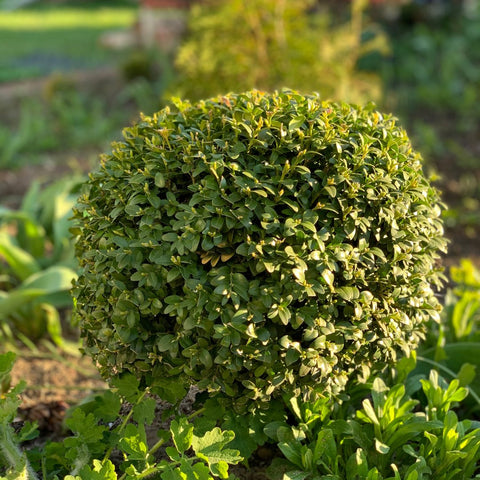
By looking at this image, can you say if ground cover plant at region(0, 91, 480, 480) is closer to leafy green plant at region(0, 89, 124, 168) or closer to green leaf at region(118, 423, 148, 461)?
green leaf at region(118, 423, 148, 461)

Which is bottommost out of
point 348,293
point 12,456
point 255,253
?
point 12,456

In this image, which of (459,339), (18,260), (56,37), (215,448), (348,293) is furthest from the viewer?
(56,37)

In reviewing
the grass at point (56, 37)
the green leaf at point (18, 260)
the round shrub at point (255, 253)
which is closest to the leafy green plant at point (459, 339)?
the round shrub at point (255, 253)

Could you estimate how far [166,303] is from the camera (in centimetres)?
205

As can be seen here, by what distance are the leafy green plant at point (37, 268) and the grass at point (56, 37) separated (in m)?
7.32

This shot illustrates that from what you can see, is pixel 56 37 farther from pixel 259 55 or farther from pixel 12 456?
pixel 12 456

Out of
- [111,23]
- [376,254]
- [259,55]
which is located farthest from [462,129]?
[111,23]

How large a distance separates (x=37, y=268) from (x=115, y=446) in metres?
1.61

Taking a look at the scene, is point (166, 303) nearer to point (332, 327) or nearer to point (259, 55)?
point (332, 327)

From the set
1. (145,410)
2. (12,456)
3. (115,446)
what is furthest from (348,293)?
(12,456)

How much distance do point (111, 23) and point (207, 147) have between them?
16703 mm

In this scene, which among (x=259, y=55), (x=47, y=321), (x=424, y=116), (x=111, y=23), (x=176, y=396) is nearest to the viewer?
(x=176, y=396)

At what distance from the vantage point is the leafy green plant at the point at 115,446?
1.93m

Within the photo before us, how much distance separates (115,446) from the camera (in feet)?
7.74
